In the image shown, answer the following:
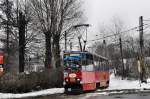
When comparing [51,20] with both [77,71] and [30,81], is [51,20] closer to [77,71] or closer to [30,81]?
[30,81]

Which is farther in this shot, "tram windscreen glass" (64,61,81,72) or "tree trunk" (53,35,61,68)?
"tree trunk" (53,35,61,68)

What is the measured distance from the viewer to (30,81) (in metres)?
34.8

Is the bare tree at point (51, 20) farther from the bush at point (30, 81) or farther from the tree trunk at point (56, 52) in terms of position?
the bush at point (30, 81)

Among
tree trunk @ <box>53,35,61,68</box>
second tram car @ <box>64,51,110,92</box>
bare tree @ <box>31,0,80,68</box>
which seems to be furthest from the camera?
bare tree @ <box>31,0,80,68</box>

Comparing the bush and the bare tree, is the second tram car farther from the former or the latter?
the bare tree

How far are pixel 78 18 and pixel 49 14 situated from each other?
6578 mm

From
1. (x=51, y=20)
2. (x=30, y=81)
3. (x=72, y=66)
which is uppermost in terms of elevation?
(x=51, y=20)

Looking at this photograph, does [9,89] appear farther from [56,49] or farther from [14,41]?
[14,41]

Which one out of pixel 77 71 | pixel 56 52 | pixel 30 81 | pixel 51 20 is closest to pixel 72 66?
pixel 77 71

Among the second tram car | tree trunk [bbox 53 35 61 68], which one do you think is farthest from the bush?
tree trunk [bbox 53 35 61 68]

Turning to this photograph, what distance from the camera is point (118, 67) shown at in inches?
3140

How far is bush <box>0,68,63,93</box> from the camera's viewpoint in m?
33.5

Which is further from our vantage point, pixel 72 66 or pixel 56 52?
pixel 56 52

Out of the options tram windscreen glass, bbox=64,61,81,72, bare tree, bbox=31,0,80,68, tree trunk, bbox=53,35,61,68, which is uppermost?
bare tree, bbox=31,0,80,68
